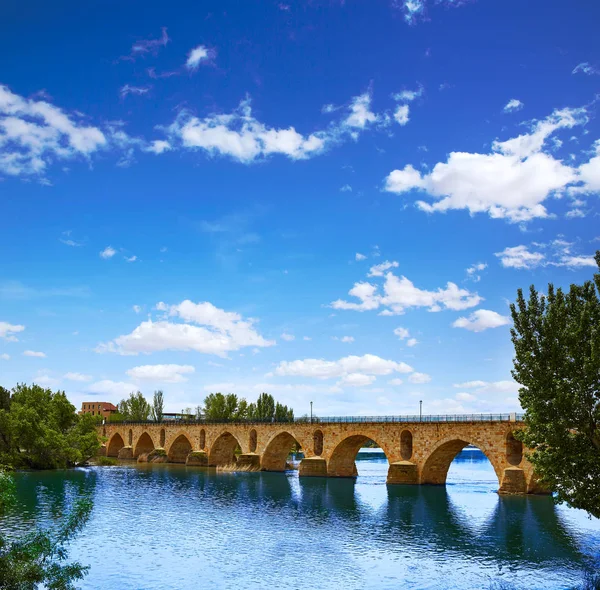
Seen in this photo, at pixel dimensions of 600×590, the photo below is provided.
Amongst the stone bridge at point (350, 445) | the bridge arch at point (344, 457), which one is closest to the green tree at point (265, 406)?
the stone bridge at point (350, 445)

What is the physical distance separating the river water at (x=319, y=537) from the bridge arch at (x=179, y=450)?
3205 cm

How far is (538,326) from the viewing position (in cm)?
2469

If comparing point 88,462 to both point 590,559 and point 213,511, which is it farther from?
point 590,559

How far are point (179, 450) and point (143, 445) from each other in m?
12.5

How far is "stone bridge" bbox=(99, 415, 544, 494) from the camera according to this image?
49.8 meters

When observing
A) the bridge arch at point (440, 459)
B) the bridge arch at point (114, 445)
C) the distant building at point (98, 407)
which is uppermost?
the distant building at point (98, 407)

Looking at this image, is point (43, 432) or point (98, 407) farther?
point (98, 407)

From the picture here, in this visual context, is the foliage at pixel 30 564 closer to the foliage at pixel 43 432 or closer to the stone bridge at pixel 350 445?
the stone bridge at pixel 350 445

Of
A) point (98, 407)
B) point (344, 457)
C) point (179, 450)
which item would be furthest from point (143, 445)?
point (98, 407)

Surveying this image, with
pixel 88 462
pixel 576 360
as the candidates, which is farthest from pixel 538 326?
pixel 88 462

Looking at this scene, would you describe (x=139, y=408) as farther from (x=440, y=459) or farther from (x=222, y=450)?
(x=440, y=459)

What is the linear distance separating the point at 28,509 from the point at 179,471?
3617cm

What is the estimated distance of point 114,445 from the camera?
10869cm

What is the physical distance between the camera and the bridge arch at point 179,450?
90.8 meters
